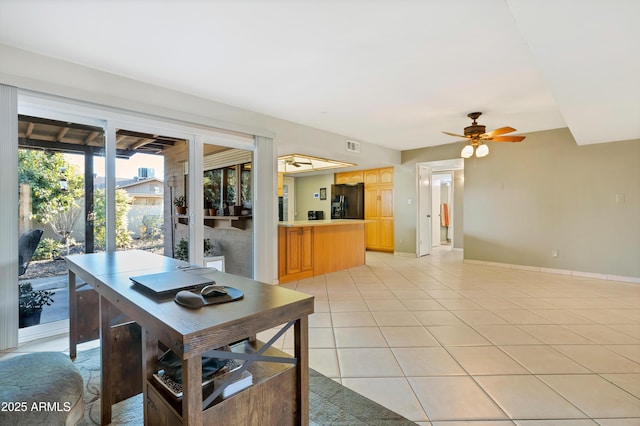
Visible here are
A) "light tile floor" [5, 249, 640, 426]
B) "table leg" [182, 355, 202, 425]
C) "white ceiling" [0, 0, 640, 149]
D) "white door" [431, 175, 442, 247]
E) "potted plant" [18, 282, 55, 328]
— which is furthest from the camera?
"white door" [431, 175, 442, 247]

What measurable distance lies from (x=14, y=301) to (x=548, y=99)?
5.69 metres

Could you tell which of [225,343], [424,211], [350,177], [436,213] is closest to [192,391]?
[225,343]

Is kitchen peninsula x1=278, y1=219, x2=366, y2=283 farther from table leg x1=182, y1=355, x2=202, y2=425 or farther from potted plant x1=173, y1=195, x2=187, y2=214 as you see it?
table leg x1=182, y1=355, x2=202, y2=425

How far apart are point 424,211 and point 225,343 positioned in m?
6.53

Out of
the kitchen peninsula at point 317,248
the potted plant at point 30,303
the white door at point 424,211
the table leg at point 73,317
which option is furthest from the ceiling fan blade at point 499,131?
the potted plant at point 30,303

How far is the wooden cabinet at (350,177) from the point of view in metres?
7.96

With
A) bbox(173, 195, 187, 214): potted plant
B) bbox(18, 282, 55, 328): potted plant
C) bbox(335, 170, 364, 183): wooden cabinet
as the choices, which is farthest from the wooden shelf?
bbox(335, 170, 364, 183): wooden cabinet

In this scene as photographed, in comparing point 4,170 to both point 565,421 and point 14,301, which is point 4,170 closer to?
point 14,301

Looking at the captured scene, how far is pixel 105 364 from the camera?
1485mm

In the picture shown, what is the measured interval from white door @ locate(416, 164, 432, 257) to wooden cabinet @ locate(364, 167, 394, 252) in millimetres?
777

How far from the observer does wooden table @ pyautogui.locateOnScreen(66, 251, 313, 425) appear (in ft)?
2.71

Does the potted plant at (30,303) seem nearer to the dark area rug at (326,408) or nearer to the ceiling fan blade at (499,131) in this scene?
the dark area rug at (326,408)

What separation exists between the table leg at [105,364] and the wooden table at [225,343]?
172 millimetres

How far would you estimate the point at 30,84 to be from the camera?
7.67 ft
